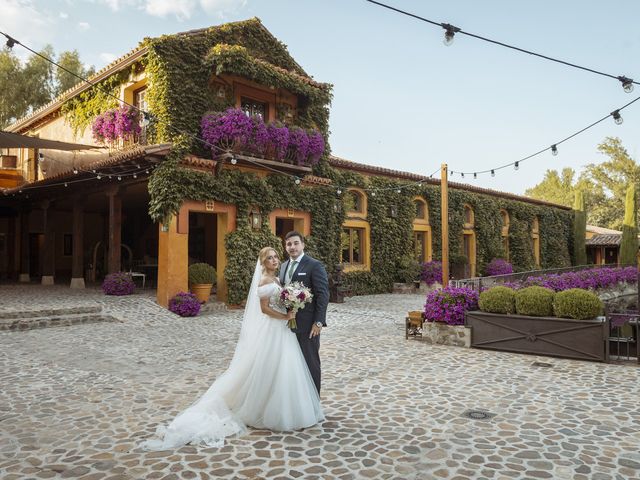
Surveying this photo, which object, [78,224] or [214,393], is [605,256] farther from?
[214,393]

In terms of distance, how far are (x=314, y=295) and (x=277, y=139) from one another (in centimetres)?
1025

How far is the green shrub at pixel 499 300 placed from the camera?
8.54 meters

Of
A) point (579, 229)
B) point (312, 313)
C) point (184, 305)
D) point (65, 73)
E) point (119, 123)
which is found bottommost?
point (184, 305)

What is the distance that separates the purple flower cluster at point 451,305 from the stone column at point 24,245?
18.1 metres

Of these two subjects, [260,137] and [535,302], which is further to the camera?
[260,137]

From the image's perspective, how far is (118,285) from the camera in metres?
13.8

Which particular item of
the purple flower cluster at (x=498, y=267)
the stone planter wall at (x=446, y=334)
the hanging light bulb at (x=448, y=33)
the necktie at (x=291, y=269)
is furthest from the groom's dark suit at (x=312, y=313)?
the purple flower cluster at (x=498, y=267)

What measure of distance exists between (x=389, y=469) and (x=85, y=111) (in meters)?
17.2

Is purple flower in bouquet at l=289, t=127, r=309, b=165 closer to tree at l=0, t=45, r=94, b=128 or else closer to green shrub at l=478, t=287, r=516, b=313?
green shrub at l=478, t=287, r=516, b=313

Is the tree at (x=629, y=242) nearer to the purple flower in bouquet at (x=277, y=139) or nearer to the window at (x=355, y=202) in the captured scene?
the window at (x=355, y=202)

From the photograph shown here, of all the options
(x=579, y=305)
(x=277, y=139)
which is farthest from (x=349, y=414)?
(x=277, y=139)

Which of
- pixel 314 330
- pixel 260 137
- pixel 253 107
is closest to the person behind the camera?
pixel 314 330

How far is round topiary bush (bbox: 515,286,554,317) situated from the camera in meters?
8.14

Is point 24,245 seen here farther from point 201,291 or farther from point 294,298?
point 294,298
